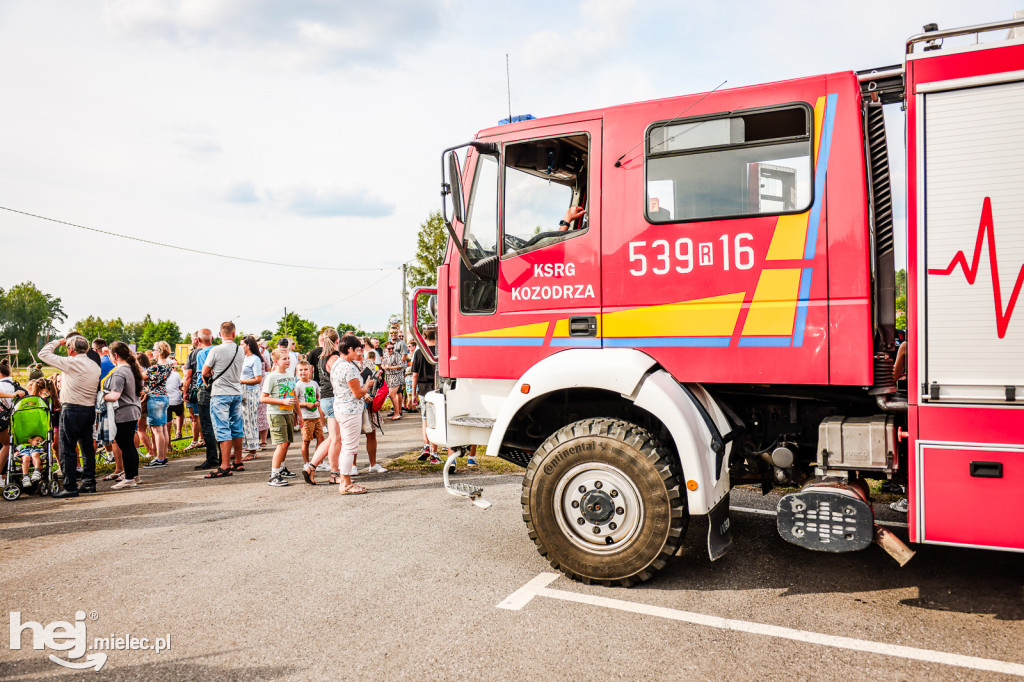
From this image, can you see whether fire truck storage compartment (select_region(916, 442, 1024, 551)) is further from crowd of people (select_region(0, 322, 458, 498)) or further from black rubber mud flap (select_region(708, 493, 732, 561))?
crowd of people (select_region(0, 322, 458, 498))

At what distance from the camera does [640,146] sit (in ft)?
14.1

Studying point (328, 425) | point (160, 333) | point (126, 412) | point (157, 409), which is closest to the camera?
point (328, 425)

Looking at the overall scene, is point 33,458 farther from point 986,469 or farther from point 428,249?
point 428,249

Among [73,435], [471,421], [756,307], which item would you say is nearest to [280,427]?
[73,435]

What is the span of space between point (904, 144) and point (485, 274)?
2.63 metres

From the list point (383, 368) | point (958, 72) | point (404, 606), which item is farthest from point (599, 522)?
point (383, 368)

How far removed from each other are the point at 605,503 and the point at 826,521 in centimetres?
125

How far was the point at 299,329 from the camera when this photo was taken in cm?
5722

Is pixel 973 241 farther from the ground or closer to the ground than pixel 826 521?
farther from the ground

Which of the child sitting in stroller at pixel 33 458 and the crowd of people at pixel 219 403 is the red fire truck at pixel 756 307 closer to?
the crowd of people at pixel 219 403

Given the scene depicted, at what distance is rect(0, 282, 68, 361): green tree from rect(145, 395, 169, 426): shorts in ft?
467

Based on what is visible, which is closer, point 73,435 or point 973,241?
point 973,241

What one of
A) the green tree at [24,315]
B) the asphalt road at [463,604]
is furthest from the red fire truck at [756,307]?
the green tree at [24,315]

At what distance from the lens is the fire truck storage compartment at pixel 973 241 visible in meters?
3.28
